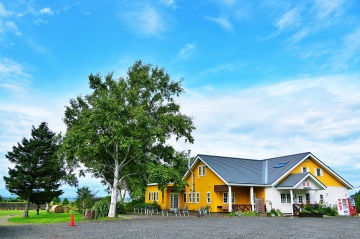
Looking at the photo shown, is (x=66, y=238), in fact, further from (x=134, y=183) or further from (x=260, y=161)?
(x=260, y=161)

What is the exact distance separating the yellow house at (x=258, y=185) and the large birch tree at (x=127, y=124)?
17.3 ft

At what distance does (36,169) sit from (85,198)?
6.33 metres

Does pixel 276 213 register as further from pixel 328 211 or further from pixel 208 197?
pixel 208 197

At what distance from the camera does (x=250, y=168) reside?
116ft

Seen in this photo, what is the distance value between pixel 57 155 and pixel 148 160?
28.3ft

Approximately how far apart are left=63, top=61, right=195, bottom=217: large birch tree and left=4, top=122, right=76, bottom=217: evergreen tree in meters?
2.42

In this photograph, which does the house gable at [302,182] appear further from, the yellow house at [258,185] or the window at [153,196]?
the window at [153,196]

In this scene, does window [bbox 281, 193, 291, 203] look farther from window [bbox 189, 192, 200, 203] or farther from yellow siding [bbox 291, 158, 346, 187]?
window [bbox 189, 192, 200, 203]

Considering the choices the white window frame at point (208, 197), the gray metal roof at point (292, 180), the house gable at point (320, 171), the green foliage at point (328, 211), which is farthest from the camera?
the house gable at point (320, 171)

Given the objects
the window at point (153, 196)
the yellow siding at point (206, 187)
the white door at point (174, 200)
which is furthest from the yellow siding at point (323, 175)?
the window at point (153, 196)

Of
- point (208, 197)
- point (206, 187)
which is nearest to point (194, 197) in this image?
point (206, 187)

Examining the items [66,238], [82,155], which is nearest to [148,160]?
[82,155]

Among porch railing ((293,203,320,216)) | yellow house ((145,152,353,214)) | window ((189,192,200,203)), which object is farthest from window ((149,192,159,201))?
porch railing ((293,203,320,216))

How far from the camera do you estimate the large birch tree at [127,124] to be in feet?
82.7
